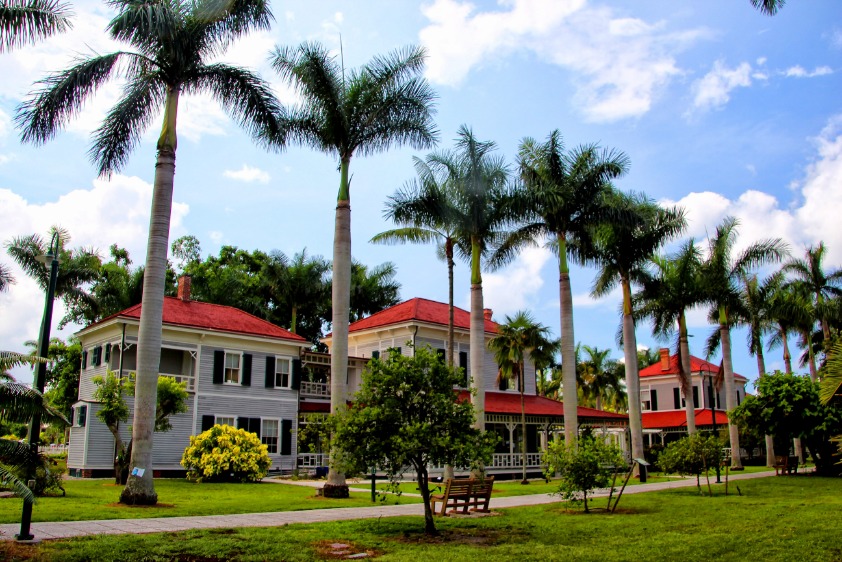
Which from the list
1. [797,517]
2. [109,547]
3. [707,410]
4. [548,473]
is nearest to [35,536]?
[109,547]

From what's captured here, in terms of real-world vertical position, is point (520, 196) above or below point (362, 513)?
above

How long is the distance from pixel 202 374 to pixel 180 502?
46.9 feet

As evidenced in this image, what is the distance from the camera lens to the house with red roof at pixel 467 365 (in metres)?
34.4

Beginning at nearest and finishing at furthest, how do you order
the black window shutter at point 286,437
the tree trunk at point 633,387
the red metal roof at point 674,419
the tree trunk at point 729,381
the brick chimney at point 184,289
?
the tree trunk at point 633,387 → the black window shutter at point 286,437 → the brick chimney at point 184,289 → the tree trunk at point 729,381 → the red metal roof at point 674,419

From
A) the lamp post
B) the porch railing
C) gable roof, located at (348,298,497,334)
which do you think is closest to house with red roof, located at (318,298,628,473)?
gable roof, located at (348,298,497,334)

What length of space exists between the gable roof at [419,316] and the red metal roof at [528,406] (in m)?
3.46

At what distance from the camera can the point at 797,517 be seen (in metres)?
14.6

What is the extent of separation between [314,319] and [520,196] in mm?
28930

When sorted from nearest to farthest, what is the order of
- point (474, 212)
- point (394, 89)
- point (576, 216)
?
point (394, 89)
point (474, 212)
point (576, 216)

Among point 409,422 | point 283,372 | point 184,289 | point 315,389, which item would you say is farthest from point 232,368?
point 409,422

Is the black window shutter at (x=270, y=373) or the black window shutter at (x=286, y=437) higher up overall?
the black window shutter at (x=270, y=373)

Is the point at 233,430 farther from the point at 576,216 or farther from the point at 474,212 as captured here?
the point at 576,216

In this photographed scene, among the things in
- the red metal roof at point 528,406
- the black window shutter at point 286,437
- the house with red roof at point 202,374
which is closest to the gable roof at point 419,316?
the red metal roof at point 528,406

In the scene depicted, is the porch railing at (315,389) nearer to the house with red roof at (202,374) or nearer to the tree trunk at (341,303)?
the house with red roof at (202,374)
